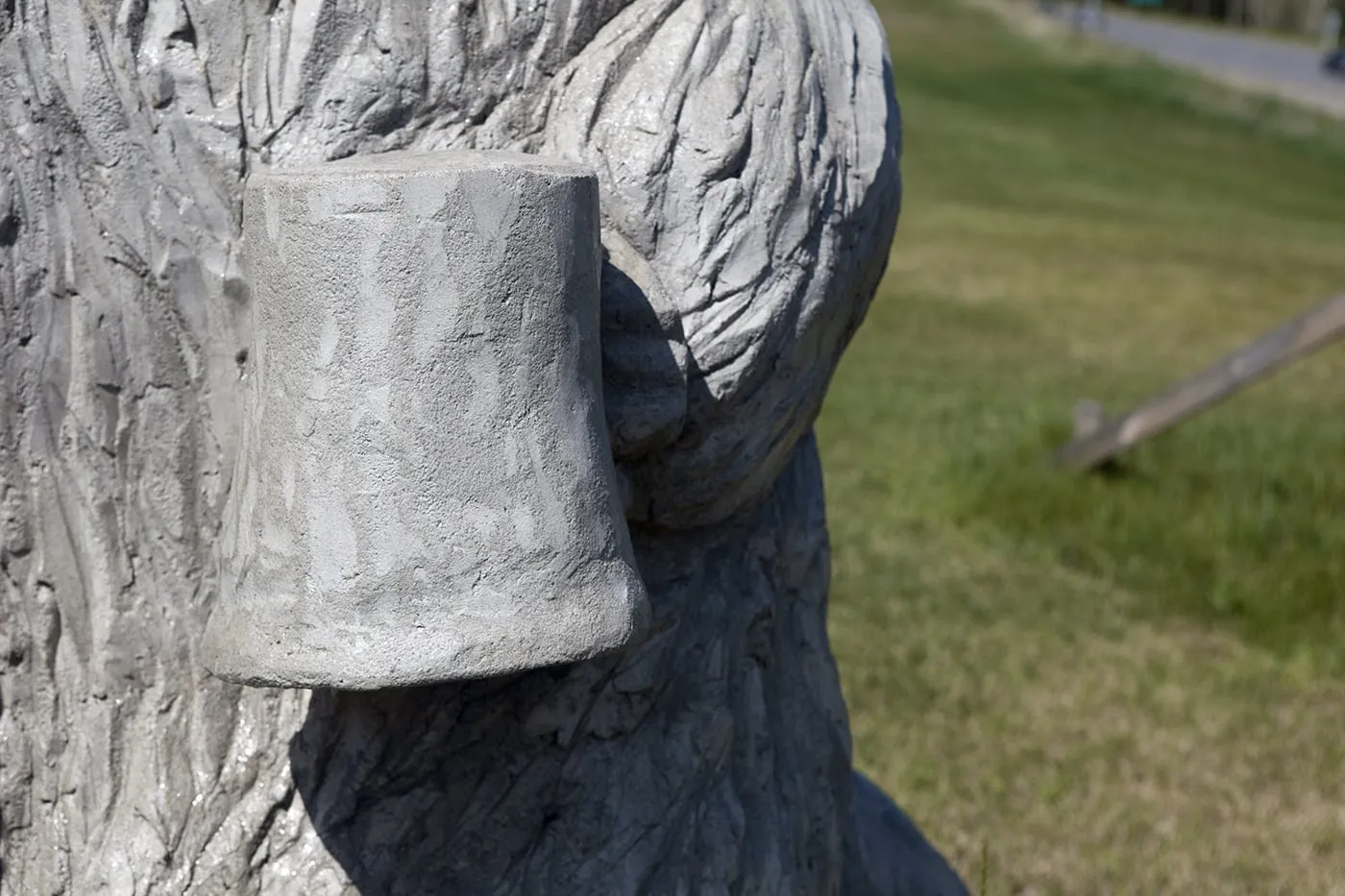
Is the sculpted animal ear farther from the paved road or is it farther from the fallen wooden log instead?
the paved road

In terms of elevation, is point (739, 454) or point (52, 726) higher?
point (739, 454)

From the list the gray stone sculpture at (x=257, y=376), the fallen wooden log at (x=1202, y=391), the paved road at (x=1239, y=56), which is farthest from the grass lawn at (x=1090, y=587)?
the paved road at (x=1239, y=56)

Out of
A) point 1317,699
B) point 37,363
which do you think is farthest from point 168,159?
point 1317,699

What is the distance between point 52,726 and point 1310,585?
354 cm

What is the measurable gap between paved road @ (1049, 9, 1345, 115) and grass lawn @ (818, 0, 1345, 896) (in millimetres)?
10152

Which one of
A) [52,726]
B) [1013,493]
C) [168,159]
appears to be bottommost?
[1013,493]

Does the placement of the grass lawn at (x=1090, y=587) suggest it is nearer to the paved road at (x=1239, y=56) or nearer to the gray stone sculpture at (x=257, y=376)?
the gray stone sculpture at (x=257, y=376)

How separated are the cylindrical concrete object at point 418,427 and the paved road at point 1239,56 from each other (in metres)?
17.8

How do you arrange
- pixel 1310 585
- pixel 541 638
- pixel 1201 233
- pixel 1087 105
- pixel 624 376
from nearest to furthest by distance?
pixel 541 638 < pixel 624 376 < pixel 1310 585 < pixel 1201 233 < pixel 1087 105

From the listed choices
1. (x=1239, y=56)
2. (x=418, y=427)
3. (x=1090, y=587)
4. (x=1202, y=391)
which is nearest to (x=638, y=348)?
(x=418, y=427)

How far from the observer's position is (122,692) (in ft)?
3.32

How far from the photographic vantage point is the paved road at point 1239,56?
723 inches

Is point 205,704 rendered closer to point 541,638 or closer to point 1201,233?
point 541,638

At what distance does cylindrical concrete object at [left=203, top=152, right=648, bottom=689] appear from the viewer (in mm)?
822
